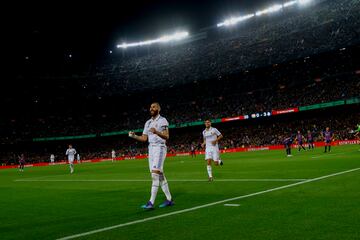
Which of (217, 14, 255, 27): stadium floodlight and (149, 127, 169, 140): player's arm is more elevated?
(217, 14, 255, 27): stadium floodlight

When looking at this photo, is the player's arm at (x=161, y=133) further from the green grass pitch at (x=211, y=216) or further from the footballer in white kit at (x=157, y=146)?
the green grass pitch at (x=211, y=216)

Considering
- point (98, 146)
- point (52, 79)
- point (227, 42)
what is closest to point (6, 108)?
point (52, 79)

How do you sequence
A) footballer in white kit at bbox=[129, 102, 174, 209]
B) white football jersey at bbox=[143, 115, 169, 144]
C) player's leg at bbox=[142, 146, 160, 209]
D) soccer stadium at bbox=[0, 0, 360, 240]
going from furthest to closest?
soccer stadium at bbox=[0, 0, 360, 240] < white football jersey at bbox=[143, 115, 169, 144] < footballer in white kit at bbox=[129, 102, 174, 209] < player's leg at bbox=[142, 146, 160, 209]

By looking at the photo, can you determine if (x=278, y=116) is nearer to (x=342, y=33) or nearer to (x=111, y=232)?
(x=342, y=33)

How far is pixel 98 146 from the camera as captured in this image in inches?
3093

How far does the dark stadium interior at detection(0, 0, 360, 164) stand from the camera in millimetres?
57719

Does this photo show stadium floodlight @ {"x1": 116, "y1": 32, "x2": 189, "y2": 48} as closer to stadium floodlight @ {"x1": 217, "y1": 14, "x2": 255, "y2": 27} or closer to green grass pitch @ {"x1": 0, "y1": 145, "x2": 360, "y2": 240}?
stadium floodlight @ {"x1": 217, "y1": 14, "x2": 255, "y2": 27}

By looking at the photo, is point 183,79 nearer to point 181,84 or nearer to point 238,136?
point 181,84

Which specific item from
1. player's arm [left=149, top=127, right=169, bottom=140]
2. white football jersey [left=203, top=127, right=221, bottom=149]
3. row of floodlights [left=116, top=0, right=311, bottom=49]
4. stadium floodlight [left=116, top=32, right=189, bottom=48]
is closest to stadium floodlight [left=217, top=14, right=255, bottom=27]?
row of floodlights [left=116, top=0, right=311, bottom=49]

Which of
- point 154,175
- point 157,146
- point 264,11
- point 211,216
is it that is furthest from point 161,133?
point 264,11

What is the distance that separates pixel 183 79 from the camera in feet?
238

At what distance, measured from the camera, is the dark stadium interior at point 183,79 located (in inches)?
2272

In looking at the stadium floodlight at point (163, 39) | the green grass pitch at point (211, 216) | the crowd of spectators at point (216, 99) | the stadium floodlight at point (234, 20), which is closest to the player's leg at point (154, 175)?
the green grass pitch at point (211, 216)

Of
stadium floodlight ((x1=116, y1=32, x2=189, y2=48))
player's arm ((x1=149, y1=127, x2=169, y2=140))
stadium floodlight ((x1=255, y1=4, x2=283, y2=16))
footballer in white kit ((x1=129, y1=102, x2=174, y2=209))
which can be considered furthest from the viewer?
stadium floodlight ((x1=116, y1=32, x2=189, y2=48))
